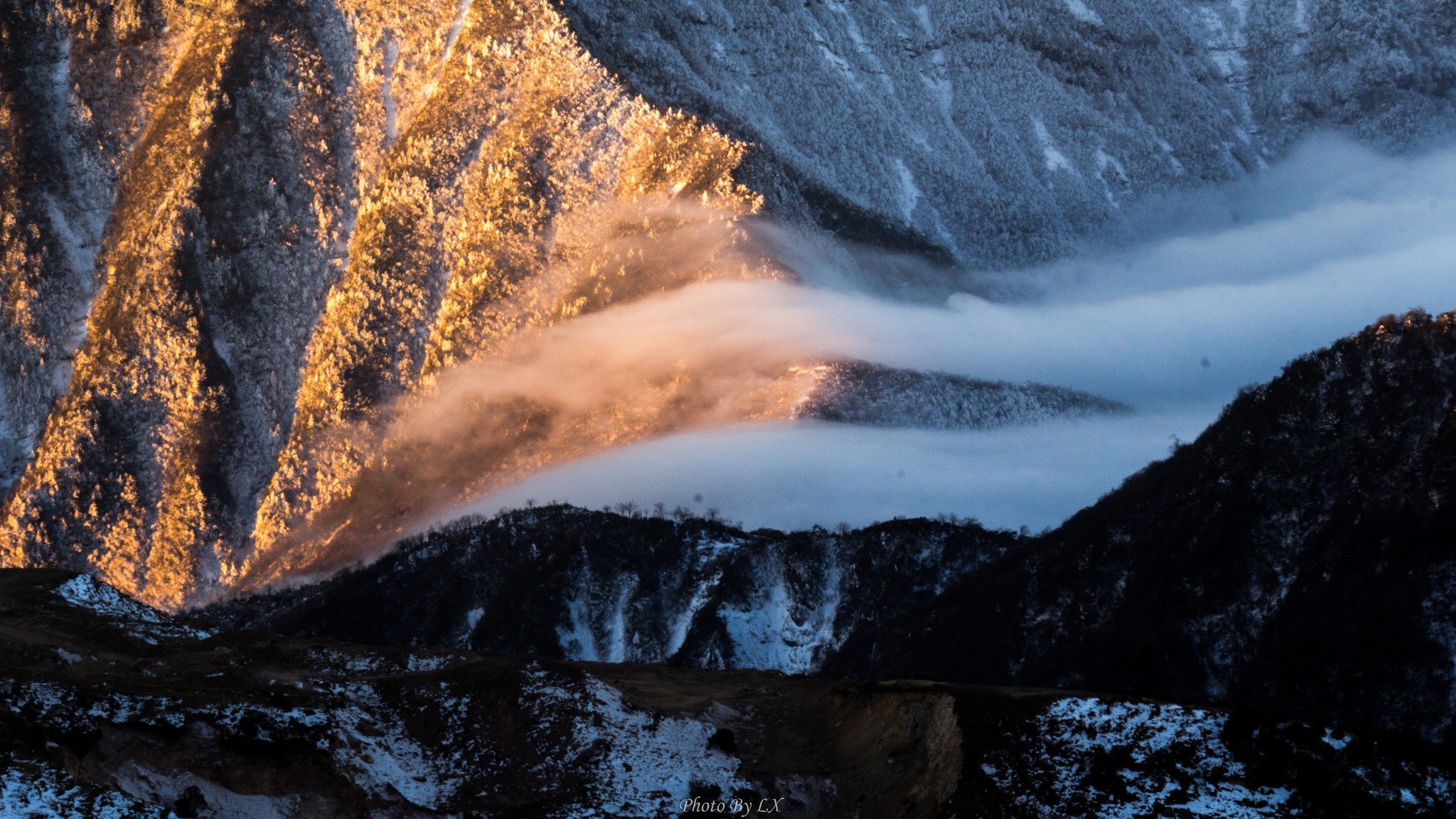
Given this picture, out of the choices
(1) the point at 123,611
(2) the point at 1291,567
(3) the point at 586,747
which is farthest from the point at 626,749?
(2) the point at 1291,567

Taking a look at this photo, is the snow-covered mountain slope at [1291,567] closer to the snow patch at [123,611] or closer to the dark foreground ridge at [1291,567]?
the dark foreground ridge at [1291,567]

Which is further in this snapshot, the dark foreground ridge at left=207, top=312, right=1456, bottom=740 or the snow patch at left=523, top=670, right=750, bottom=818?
the dark foreground ridge at left=207, top=312, right=1456, bottom=740

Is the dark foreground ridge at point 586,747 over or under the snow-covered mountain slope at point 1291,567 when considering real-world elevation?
under

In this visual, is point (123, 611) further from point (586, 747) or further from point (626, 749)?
point (626, 749)

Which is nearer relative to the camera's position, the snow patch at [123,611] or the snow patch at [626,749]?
the snow patch at [626,749]

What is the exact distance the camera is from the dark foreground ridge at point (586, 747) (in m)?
86.3

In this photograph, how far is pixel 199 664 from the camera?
4619 inches

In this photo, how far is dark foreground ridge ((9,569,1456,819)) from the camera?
3398 inches

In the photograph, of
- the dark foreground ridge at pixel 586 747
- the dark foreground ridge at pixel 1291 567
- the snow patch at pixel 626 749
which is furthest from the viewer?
the dark foreground ridge at pixel 1291 567

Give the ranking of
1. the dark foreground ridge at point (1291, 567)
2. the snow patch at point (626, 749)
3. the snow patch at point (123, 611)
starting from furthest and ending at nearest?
the dark foreground ridge at point (1291, 567) → the snow patch at point (123, 611) → the snow patch at point (626, 749)

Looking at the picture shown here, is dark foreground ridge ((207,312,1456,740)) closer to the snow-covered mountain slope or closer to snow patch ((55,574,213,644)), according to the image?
the snow-covered mountain slope

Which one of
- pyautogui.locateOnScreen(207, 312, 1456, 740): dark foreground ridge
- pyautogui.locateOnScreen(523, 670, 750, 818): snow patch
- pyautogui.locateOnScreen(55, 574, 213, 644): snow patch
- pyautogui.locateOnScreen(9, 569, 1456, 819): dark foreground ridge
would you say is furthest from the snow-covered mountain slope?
pyautogui.locateOnScreen(55, 574, 213, 644): snow patch

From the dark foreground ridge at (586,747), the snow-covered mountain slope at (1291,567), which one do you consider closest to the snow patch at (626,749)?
the dark foreground ridge at (586,747)

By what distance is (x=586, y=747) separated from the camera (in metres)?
104
